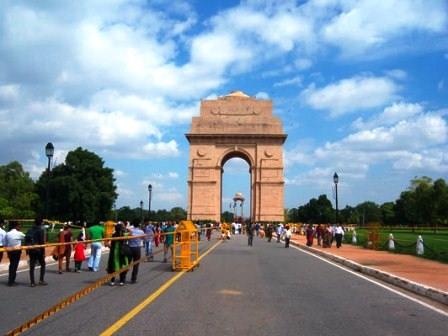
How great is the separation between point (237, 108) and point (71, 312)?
214 ft

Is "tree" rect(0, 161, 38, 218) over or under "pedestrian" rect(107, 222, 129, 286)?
over

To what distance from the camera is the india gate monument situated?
7031cm

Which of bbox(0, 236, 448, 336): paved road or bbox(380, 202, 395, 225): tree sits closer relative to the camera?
bbox(0, 236, 448, 336): paved road

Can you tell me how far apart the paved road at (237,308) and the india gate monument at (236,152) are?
55.4 meters

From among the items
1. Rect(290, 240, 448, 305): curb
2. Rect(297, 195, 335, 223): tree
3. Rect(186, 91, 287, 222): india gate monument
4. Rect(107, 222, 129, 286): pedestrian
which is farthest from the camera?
Rect(297, 195, 335, 223): tree

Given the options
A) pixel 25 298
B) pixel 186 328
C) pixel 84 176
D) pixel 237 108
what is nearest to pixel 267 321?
pixel 186 328

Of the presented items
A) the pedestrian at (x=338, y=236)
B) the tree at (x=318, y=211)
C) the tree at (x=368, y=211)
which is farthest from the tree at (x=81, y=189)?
the tree at (x=368, y=211)

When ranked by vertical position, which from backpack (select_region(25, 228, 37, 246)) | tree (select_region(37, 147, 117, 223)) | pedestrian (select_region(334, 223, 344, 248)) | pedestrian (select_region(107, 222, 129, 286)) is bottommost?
pedestrian (select_region(107, 222, 129, 286))

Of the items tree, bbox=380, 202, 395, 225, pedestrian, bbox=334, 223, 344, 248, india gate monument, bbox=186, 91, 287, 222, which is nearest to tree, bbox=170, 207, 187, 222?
india gate monument, bbox=186, 91, 287, 222

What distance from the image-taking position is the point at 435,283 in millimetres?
13477

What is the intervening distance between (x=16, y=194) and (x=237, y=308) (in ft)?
264

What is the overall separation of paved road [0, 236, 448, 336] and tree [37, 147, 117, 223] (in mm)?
50898

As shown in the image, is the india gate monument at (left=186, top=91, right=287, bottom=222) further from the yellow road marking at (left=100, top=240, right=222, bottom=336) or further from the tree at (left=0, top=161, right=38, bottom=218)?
the yellow road marking at (left=100, top=240, right=222, bottom=336)

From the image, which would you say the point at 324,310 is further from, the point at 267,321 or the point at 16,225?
the point at 16,225
